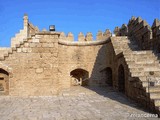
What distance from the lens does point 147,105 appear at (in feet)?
19.5

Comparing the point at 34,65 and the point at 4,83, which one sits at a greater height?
the point at 34,65

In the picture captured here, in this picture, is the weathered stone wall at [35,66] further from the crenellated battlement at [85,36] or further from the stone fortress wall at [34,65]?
the crenellated battlement at [85,36]

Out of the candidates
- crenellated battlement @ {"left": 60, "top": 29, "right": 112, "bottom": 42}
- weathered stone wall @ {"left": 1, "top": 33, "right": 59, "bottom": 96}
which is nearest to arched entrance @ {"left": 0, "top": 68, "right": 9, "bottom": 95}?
weathered stone wall @ {"left": 1, "top": 33, "right": 59, "bottom": 96}

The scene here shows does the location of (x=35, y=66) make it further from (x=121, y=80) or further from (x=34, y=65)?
(x=121, y=80)

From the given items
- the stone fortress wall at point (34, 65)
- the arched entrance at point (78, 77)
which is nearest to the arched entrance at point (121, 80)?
the stone fortress wall at point (34, 65)

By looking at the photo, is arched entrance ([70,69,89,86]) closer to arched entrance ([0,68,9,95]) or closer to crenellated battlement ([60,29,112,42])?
crenellated battlement ([60,29,112,42])

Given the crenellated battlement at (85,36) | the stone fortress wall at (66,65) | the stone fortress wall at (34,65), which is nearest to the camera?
the stone fortress wall at (66,65)

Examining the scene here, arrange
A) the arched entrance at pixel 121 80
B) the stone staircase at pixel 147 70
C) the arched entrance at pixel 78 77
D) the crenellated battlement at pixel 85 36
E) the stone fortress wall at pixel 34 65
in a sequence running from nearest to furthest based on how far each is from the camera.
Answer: the stone staircase at pixel 147 70 < the stone fortress wall at pixel 34 65 < the arched entrance at pixel 121 80 < the arched entrance at pixel 78 77 < the crenellated battlement at pixel 85 36

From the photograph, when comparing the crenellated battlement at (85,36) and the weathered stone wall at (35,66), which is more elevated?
the crenellated battlement at (85,36)

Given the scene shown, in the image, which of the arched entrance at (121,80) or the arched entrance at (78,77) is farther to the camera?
the arched entrance at (78,77)

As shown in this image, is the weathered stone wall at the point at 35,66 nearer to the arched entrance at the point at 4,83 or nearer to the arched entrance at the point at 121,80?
the arched entrance at the point at 4,83

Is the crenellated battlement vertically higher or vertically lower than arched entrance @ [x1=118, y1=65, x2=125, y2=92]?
higher

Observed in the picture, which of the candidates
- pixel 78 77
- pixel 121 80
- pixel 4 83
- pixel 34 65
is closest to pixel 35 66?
pixel 34 65

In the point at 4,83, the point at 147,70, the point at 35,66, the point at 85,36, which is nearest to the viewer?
the point at 147,70
